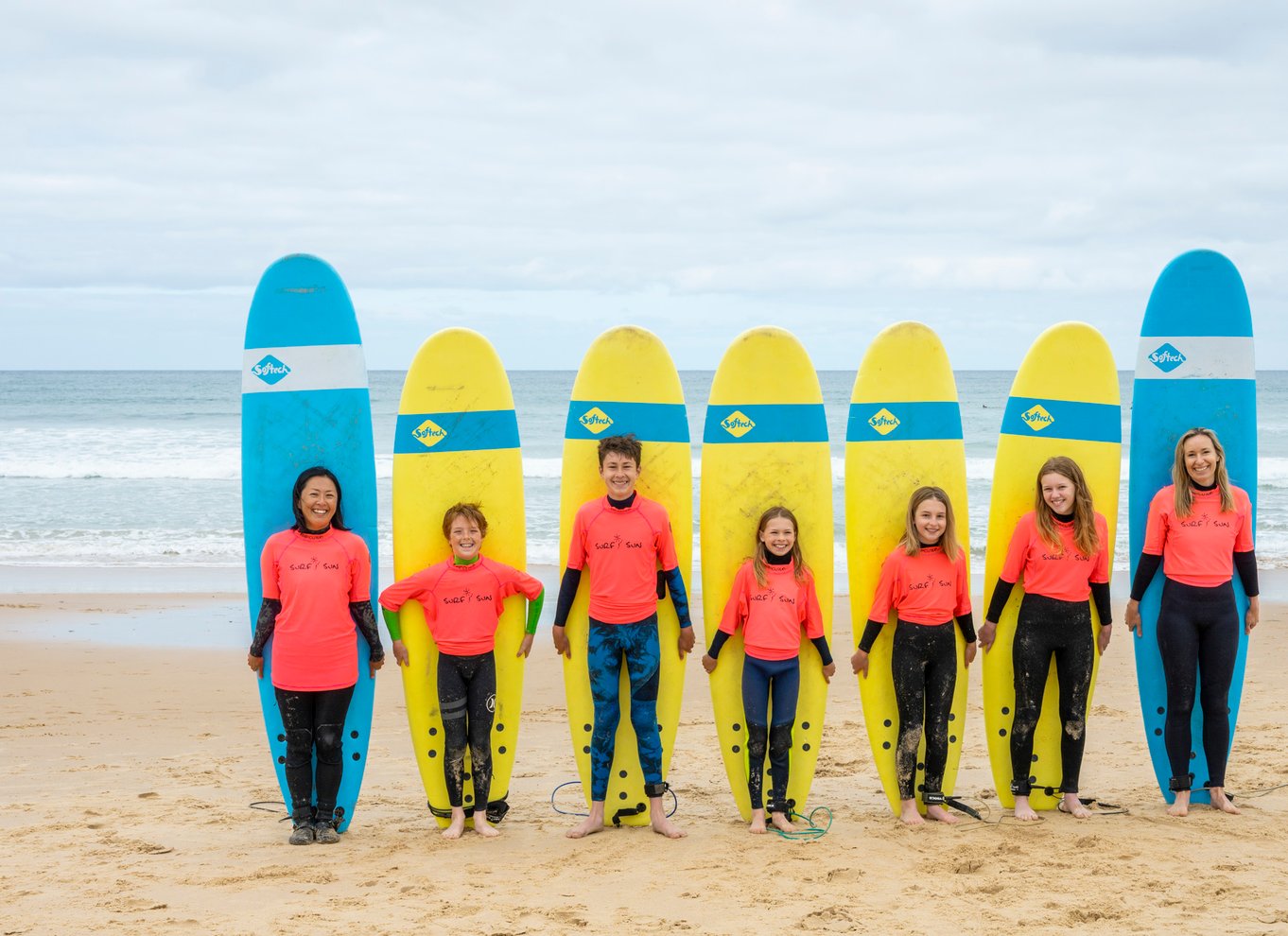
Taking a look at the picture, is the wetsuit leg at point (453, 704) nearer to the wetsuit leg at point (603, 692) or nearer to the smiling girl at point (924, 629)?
the wetsuit leg at point (603, 692)

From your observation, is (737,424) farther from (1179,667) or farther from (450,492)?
(1179,667)

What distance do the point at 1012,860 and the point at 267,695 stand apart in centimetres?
275

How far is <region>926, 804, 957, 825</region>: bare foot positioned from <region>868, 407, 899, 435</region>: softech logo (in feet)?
4.65

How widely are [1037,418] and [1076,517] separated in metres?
0.47

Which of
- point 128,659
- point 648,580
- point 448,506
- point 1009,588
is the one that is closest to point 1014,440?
point 1009,588

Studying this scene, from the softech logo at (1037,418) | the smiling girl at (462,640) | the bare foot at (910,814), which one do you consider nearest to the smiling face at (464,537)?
the smiling girl at (462,640)

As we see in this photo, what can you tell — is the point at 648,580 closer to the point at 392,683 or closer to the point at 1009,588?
the point at 1009,588

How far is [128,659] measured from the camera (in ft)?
23.1

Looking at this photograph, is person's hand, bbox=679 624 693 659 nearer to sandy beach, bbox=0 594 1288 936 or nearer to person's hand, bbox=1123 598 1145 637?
sandy beach, bbox=0 594 1288 936

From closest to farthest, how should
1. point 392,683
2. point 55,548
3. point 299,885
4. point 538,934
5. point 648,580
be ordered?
1. point 538,934
2. point 299,885
3. point 648,580
4. point 392,683
5. point 55,548

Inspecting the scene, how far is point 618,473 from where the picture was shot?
13.0 feet

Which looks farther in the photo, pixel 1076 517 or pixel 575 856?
pixel 1076 517

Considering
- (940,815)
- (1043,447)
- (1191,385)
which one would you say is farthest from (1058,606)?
(1191,385)

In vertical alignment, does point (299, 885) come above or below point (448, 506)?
below
